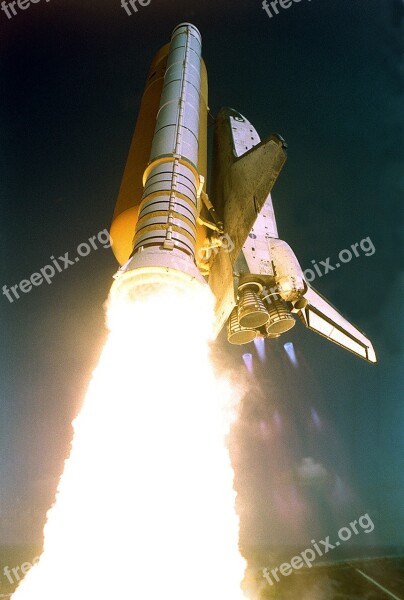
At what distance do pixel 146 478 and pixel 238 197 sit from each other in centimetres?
542

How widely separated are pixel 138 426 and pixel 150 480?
717 mm

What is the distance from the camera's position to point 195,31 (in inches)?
402

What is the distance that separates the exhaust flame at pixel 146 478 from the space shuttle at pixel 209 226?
0.89 m

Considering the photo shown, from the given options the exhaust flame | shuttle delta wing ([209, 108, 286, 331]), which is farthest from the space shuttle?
the exhaust flame

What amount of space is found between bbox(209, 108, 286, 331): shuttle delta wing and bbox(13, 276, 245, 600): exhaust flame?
154 cm

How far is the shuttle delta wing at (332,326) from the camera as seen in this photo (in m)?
8.60

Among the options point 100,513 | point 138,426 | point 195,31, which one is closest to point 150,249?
point 138,426

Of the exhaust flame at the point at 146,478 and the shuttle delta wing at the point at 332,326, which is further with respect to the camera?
the shuttle delta wing at the point at 332,326

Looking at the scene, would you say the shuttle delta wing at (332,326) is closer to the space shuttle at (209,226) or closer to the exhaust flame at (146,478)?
the space shuttle at (209,226)

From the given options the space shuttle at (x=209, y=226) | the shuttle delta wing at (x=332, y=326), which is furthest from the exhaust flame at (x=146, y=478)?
the shuttle delta wing at (x=332, y=326)

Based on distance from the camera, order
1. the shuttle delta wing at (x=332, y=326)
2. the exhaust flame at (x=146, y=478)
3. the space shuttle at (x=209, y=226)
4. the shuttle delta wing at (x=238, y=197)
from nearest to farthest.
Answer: the exhaust flame at (x=146, y=478) < the space shuttle at (x=209, y=226) < the shuttle delta wing at (x=238, y=197) < the shuttle delta wing at (x=332, y=326)

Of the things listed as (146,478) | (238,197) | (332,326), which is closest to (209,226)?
(238,197)

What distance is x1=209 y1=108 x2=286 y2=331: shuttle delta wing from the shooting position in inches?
251

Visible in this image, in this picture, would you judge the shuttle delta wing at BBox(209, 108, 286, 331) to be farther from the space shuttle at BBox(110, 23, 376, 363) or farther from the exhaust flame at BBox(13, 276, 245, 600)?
the exhaust flame at BBox(13, 276, 245, 600)
